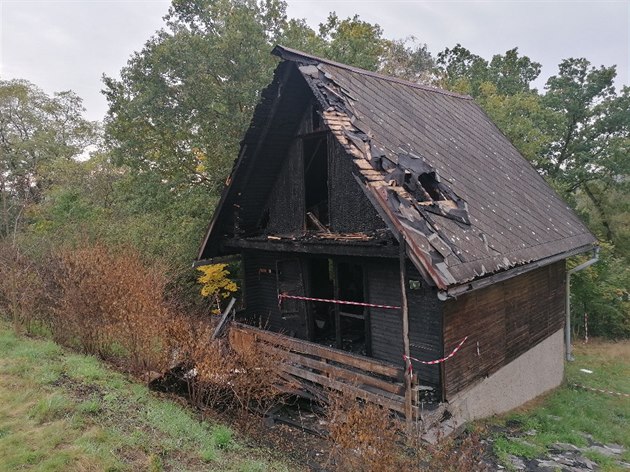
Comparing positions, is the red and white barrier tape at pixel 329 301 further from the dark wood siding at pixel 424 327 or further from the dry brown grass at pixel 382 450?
the dry brown grass at pixel 382 450

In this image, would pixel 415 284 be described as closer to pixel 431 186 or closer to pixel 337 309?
pixel 431 186

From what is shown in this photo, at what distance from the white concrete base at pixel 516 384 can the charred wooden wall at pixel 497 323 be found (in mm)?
195

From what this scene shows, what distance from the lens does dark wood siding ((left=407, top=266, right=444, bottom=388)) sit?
667 centimetres

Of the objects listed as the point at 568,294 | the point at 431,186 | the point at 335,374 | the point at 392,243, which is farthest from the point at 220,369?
the point at 568,294

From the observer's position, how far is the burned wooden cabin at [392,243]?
6156mm

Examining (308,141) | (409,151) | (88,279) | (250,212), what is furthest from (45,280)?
(409,151)

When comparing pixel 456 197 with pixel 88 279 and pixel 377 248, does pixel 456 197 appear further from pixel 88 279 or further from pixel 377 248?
pixel 88 279

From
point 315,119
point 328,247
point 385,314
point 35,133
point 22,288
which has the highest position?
point 35,133

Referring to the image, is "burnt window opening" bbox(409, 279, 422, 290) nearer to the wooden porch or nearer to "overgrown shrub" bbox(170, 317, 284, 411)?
the wooden porch

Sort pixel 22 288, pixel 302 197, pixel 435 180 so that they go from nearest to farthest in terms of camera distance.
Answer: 1. pixel 435 180
2. pixel 302 197
3. pixel 22 288

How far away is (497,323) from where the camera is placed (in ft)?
26.2

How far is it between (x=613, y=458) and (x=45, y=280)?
11.1 m

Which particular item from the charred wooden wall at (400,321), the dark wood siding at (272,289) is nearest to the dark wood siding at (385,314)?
the charred wooden wall at (400,321)

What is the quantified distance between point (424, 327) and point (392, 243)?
4.78 ft
